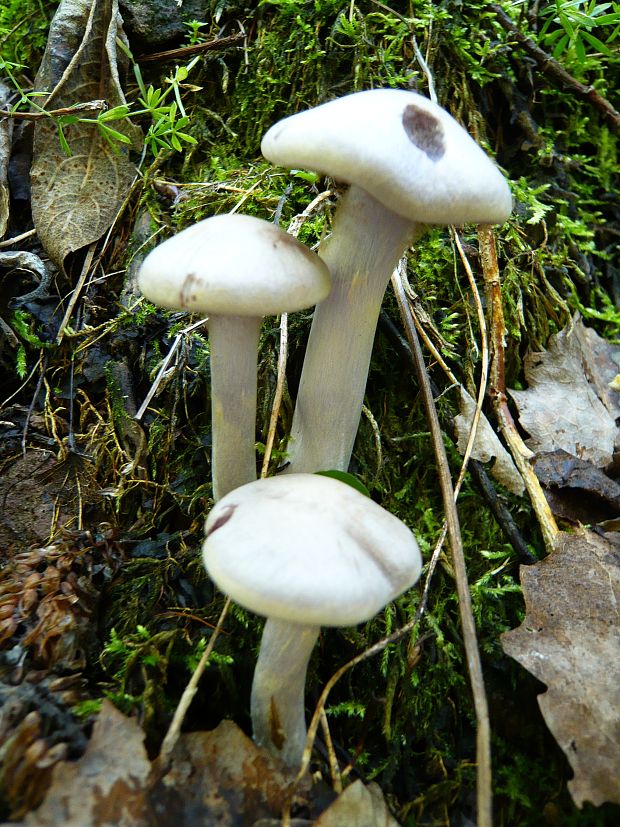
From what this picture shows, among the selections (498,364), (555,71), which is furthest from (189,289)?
(555,71)

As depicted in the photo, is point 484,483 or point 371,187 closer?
point 371,187

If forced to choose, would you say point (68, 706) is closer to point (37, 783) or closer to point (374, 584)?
point (37, 783)

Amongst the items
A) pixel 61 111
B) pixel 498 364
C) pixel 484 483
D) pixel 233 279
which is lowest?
pixel 484 483

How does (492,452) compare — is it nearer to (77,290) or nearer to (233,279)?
(233,279)

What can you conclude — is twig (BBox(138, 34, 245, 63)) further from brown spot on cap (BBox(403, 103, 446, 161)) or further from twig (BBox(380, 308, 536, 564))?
brown spot on cap (BBox(403, 103, 446, 161))

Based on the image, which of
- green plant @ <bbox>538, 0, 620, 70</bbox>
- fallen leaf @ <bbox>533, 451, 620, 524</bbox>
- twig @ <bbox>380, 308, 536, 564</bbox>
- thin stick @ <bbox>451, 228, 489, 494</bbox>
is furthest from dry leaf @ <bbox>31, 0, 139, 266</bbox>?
fallen leaf @ <bbox>533, 451, 620, 524</bbox>

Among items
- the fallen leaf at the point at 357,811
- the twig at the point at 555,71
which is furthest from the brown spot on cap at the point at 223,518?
the twig at the point at 555,71
